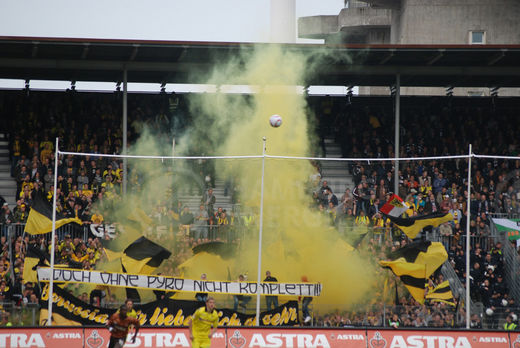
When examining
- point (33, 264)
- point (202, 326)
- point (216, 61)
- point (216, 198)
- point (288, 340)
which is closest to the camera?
point (202, 326)

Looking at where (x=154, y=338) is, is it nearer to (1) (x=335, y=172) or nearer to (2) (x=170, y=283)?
(2) (x=170, y=283)

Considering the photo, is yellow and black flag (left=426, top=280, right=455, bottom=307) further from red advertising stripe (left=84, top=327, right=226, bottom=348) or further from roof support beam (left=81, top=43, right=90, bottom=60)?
roof support beam (left=81, top=43, right=90, bottom=60)

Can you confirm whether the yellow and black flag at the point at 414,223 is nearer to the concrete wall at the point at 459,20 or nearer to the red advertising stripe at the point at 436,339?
the red advertising stripe at the point at 436,339

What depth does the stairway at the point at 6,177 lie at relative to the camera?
25.1 metres

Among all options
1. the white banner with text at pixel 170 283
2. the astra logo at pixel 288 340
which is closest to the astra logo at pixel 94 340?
the white banner with text at pixel 170 283

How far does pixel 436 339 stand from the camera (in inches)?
646

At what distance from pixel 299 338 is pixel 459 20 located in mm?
23698

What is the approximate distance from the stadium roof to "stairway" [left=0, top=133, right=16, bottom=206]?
247 cm

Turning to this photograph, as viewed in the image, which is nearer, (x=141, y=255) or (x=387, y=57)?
(x=141, y=255)

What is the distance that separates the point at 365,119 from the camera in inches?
1177

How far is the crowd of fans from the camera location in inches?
795

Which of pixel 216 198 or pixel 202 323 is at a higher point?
pixel 216 198

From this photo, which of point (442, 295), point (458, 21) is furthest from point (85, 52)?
point (458, 21)

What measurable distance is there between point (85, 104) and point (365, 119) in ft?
32.8
